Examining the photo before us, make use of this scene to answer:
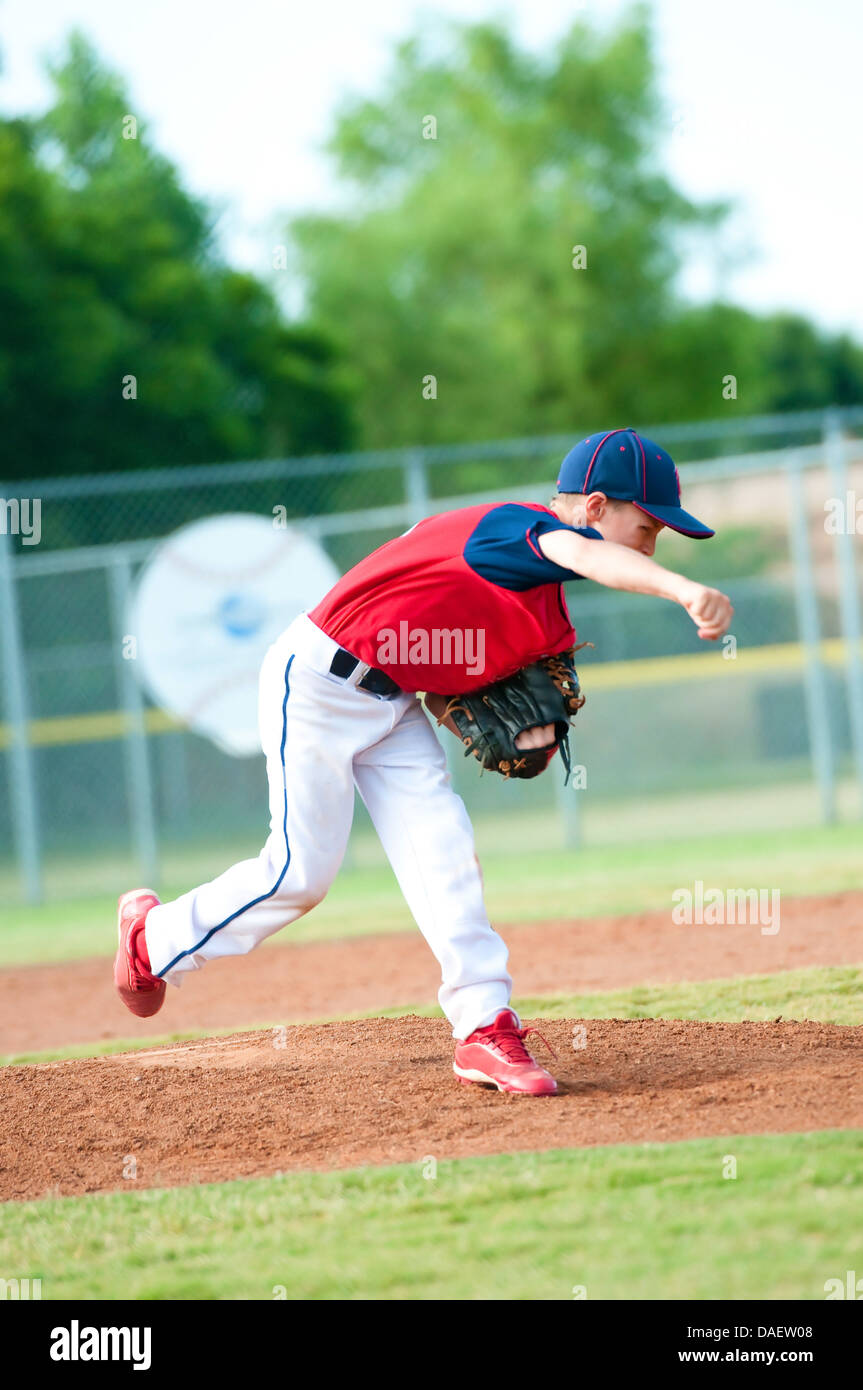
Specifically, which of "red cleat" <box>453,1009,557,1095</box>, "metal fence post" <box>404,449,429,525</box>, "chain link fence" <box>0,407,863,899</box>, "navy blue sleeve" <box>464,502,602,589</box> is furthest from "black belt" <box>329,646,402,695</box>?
"metal fence post" <box>404,449,429,525</box>

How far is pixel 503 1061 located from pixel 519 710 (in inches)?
34.2

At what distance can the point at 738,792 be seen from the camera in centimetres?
1434

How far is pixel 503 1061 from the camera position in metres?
3.88

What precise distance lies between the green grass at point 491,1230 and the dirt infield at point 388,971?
2.46 m

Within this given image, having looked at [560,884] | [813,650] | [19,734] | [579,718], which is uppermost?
[579,718]

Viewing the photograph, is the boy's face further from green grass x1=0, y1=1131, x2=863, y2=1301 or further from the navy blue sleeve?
green grass x1=0, y1=1131, x2=863, y2=1301

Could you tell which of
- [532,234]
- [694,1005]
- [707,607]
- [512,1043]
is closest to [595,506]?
[707,607]

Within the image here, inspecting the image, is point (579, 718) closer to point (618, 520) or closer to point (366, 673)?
point (366, 673)

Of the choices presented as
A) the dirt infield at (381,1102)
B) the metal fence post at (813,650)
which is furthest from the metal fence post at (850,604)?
the dirt infield at (381,1102)

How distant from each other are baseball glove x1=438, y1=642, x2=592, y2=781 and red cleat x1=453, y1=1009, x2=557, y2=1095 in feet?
2.17

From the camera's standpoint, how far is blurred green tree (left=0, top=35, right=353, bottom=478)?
22.6 metres

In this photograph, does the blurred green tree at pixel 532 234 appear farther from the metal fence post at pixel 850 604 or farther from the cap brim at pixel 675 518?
the cap brim at pixel 675 518

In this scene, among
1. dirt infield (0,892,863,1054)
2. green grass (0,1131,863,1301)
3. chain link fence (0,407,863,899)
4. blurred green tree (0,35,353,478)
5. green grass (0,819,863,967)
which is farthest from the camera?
blurred green tree (0,35,353,478)
